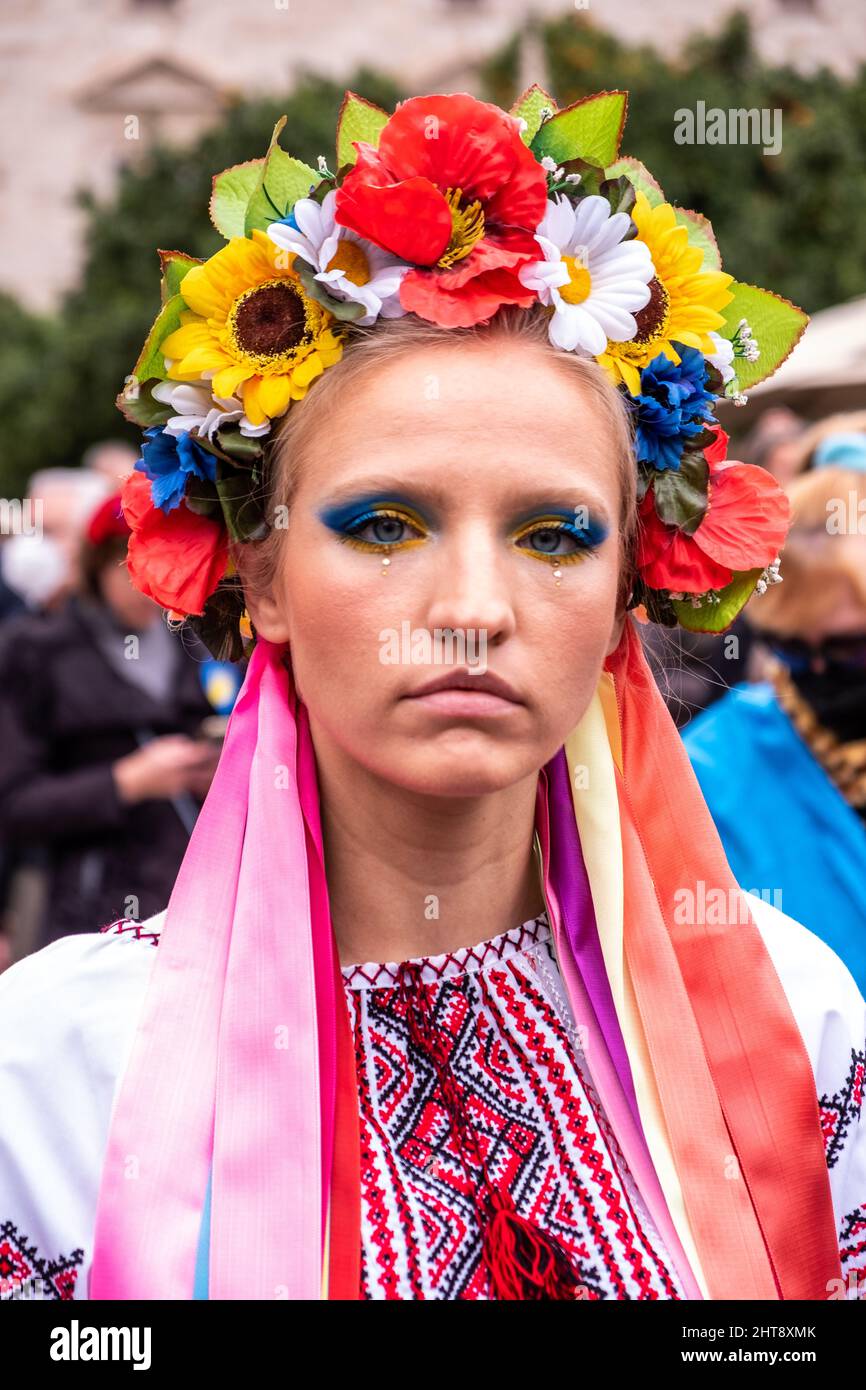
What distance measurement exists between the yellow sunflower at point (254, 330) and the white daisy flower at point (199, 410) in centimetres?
1

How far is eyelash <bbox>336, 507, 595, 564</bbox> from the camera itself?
5.62 ft

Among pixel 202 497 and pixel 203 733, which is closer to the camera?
pixel 202 497

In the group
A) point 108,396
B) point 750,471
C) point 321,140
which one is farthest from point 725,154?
point 750,471

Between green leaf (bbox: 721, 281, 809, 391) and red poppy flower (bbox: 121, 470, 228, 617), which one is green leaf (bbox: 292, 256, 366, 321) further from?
green leaf (bbox: 721, 281, 809, 391)

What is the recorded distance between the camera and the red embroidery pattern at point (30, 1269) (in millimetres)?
1697

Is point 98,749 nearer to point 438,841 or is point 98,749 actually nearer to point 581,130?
point 438,841

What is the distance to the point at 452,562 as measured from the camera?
168 cm

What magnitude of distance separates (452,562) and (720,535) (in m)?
0.50

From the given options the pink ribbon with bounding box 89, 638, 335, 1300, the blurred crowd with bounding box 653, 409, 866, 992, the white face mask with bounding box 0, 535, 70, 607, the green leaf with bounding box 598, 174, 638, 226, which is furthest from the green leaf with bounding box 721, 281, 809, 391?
the white face mask with bounding box 0, 535, 70, 607

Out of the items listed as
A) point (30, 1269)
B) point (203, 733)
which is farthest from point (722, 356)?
point (203, 733)

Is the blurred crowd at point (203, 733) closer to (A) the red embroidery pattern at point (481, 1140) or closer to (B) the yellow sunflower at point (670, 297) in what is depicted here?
(B) the yellow sunflower at point (670, 297)

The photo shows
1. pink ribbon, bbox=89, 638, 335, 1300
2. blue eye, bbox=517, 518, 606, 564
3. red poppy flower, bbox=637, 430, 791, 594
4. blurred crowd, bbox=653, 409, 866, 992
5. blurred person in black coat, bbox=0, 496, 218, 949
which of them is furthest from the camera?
blurred person in black coat, bbox=0, 496, 218, 949

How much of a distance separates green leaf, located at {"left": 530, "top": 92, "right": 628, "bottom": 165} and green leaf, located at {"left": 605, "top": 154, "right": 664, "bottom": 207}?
3 centimetres

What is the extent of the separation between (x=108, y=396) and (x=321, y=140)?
15.0 feet
